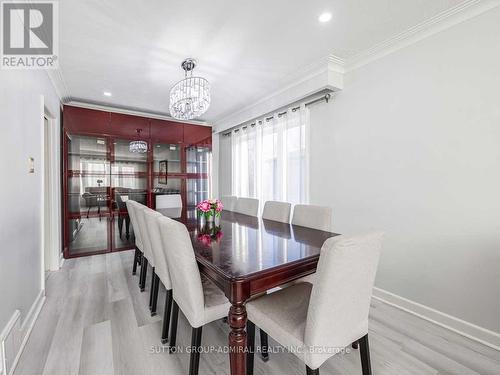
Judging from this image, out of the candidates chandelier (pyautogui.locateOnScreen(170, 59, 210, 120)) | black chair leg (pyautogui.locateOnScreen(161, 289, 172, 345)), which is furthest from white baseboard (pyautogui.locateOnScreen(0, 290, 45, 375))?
chandelier (pyautogui.locateOnScreen(170, 59, 210, 120))

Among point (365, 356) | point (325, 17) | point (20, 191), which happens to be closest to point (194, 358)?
point (365, 356)

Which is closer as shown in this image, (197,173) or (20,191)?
(20,191)

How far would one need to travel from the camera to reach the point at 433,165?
79.2 inches

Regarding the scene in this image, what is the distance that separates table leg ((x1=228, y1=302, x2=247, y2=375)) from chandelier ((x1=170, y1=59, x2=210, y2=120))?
2022 mm

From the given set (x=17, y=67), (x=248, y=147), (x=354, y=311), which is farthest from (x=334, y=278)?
(x=248, y=147)

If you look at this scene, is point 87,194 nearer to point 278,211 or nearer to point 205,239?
point 205,239

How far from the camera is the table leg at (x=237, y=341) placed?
1.13 m

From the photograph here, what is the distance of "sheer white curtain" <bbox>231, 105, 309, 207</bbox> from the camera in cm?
314

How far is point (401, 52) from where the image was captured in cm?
221

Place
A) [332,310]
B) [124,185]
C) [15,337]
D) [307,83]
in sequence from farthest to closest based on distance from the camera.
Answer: [124,185], [307,83], [15,337], [332,310]

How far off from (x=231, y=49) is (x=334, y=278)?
2273 millimetres

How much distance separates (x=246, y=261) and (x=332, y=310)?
499mm

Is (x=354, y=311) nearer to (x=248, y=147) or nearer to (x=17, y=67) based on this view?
(x=17, y=67)

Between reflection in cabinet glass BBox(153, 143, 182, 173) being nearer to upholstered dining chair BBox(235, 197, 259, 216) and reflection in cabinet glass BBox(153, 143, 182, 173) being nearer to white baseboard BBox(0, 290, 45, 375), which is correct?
upholstered dining chair BBox(235, 197, 259, 216)
